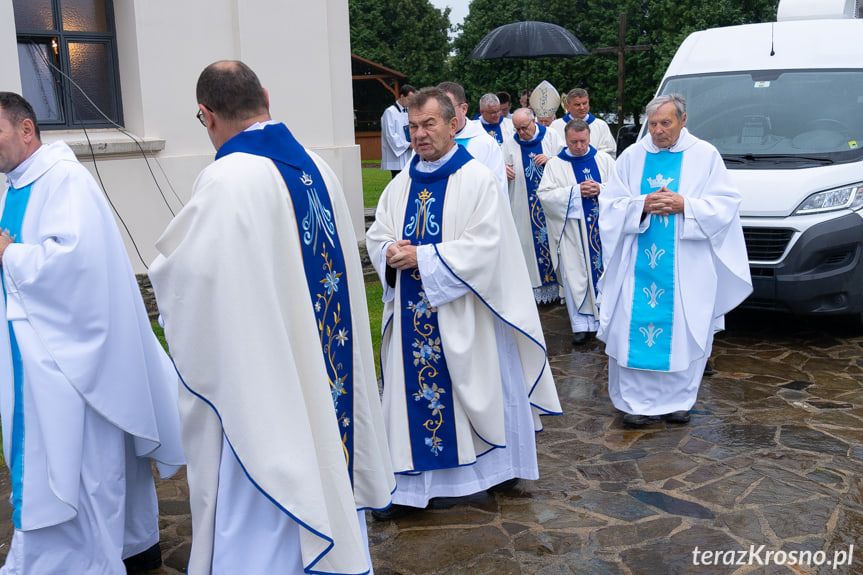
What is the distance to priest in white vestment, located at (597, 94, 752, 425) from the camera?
18.6ft

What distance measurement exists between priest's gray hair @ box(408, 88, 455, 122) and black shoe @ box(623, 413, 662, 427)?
2.44m

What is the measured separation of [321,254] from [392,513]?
1907mm

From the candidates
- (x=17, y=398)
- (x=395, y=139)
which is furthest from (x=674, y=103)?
(x=395, y=139)

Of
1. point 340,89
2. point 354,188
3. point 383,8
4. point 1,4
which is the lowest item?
point 354,188

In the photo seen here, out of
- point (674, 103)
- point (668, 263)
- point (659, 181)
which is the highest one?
point (674, 103)

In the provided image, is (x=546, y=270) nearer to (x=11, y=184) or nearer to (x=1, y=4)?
(x=1, y=4)

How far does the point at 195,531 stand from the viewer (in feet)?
9.87

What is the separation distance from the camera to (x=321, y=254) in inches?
124

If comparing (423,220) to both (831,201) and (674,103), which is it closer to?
(674,103)

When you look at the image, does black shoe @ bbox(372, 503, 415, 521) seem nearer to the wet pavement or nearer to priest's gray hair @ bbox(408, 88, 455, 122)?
the wet pavement

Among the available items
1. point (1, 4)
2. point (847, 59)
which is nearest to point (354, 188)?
point (1, 4)

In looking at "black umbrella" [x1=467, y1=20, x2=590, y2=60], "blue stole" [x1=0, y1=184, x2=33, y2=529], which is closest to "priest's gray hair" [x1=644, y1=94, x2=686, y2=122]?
"blue stole" [x1=0, y1=184, x2=33, y2=529]

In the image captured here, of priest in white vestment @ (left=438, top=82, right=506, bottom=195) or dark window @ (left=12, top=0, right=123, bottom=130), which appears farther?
dark window @ (left=12, top=0, right=123, bottom=130)

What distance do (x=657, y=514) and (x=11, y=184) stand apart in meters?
3.28
